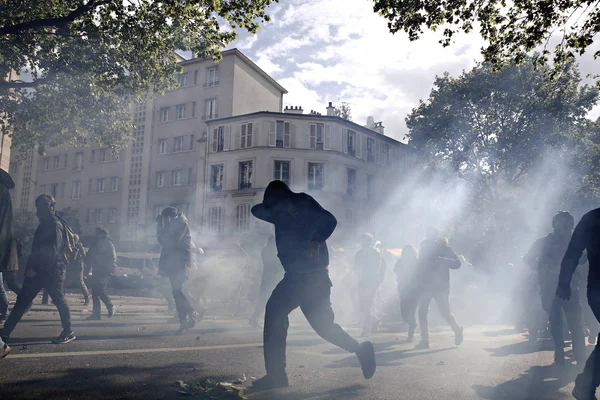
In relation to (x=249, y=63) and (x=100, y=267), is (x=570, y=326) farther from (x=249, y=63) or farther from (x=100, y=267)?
(x=249, y=63)

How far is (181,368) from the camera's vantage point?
4797mm

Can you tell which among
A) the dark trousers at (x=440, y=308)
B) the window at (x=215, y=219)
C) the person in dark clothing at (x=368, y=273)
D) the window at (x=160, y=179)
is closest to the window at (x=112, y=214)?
the window at (x=160, y=179)

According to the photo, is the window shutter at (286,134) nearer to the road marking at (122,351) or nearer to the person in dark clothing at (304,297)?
the road marking at (122,351)

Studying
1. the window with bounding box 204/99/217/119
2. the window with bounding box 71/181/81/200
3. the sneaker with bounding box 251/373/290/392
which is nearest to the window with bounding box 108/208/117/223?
the window with bounding box 71/181/81/200

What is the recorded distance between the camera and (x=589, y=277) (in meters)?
3.87

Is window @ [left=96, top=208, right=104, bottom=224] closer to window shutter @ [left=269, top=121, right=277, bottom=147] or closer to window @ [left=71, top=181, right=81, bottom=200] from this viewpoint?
window @ [left=71, top=181, right=81, bottom=200]

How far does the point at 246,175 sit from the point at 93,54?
21.8 m

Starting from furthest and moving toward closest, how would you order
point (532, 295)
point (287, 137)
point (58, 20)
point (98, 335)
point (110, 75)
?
point (287, 137)
point (110, 75)
point (58, 20)
point (532, 295)
point (98, 335)

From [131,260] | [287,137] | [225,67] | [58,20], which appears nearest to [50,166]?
[225,67]

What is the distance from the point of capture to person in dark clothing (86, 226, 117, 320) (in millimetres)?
8938

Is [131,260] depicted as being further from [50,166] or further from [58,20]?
[50,166]

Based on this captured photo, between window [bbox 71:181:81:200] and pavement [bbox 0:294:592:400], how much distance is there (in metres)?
42.0

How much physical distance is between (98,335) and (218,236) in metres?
29.7

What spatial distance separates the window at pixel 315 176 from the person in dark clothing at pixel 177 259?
28604 mm
